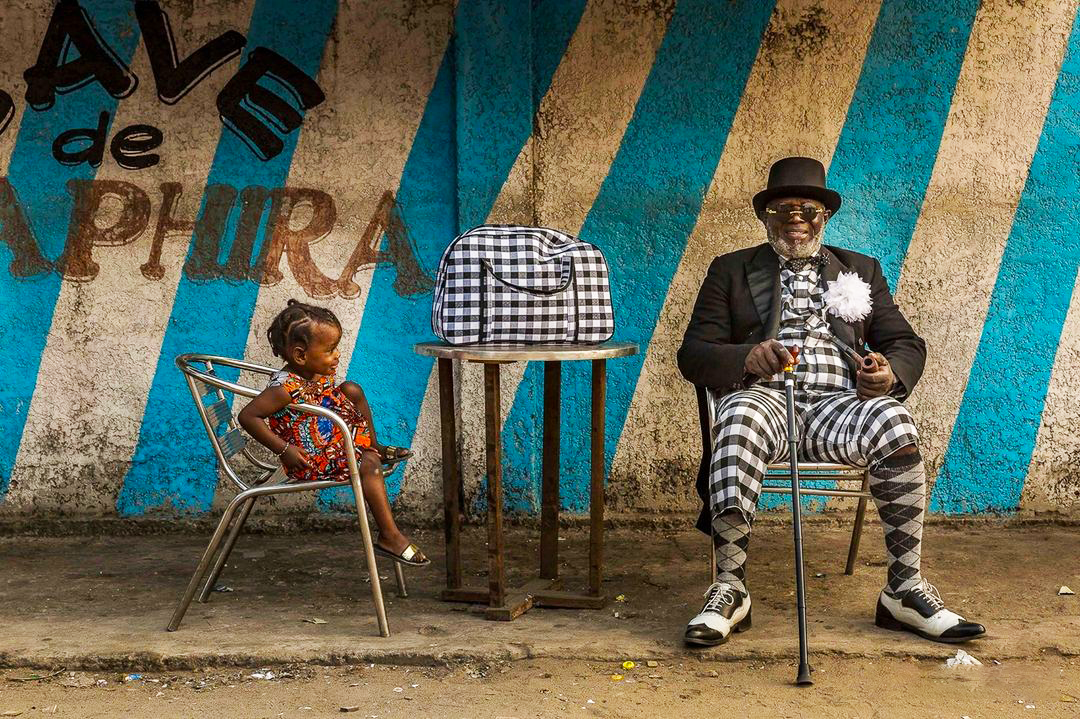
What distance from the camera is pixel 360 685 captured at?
11.5ft

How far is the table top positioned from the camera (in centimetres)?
382

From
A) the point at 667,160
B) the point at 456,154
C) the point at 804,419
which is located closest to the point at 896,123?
the point at 667,160

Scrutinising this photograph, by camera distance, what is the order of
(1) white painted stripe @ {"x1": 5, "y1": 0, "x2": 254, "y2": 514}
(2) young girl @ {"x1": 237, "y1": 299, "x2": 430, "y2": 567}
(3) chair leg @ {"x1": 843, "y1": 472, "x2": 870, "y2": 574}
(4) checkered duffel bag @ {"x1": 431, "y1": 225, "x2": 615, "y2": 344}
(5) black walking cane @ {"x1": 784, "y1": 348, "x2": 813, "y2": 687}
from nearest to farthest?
(5) black walking cane @ {"x1": 784, "y1": 348, "x2": 813, "y2": 687}, (2) young girl @ {"x1": 237, "y1": 299, "x2": 430, "y2": 567}, (4) checkered duffel bag @ {"x1": 431, "y1": 225, "x2": 615, "y2": 344}, (3) chair leg @ {"x1": 843, "y1": 472, "x2": 870, "y2": 574}, (1) white painted stripe @ {"x1": 5, "y1": 0, "x2": 254, "y2": 514}

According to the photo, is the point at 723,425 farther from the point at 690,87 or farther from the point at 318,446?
the point at 690,87

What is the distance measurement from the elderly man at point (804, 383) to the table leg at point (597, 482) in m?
0.33

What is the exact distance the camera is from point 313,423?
160 inches

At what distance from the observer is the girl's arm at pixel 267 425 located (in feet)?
12.7

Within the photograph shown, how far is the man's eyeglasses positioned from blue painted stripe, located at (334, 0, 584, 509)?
1403mm

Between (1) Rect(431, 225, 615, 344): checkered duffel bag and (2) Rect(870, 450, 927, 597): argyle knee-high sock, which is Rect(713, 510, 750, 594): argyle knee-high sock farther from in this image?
(1) Rect(431, 225, 615, 344): checkered duffel bag

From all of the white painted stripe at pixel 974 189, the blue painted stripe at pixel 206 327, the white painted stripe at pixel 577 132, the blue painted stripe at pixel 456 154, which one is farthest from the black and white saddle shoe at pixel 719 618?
the blue painted stripe at pixel 206 327

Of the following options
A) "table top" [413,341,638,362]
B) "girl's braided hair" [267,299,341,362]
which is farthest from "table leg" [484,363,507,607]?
"girl's braided hair" [267,299,341,362]

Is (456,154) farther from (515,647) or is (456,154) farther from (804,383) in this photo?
(515,647)

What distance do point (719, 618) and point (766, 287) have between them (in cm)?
123

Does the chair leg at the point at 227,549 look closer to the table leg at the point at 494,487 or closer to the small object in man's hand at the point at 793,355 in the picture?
the table leg at the point at 494,487
